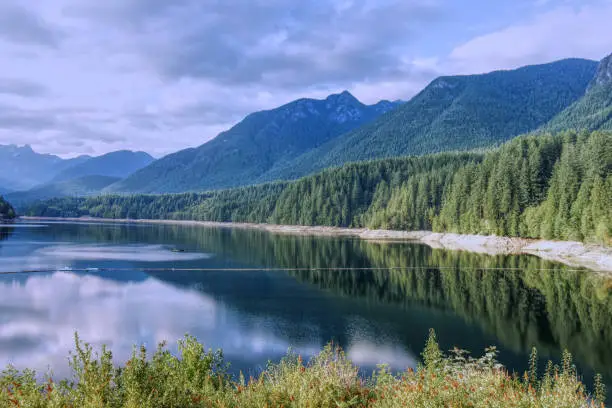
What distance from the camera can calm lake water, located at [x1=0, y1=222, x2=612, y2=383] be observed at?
28.9m

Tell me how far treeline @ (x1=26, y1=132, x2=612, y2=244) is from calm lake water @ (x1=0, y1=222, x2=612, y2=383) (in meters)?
18.5

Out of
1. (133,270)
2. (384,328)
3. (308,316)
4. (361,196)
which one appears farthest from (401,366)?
(361,196)

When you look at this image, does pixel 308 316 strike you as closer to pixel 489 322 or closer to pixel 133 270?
Answer: pixel 489 322

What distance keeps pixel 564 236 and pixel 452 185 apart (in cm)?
4939

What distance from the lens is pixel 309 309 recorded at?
4106cm

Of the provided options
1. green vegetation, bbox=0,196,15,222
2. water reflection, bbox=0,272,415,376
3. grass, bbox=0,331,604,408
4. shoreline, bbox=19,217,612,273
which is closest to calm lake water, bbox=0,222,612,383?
water reflection, bbox=0,272,415,376

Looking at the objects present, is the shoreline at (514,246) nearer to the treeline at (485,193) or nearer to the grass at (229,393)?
the treeline at (485,193)

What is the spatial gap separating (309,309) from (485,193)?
81.0 metres

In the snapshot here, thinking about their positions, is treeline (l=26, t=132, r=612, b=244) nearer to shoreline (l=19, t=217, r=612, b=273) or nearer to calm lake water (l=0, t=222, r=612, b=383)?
shoreline (l=19, t=217, r=612, b=273)

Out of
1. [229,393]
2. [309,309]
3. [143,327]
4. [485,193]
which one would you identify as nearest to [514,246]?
[485,193]

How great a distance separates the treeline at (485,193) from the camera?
8150cm

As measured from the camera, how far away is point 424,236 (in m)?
128

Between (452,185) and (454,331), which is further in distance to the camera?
(452,185)

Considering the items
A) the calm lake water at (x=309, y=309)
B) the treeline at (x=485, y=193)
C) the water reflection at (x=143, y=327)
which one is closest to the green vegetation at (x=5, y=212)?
the treeline at (x=485, y=193)
